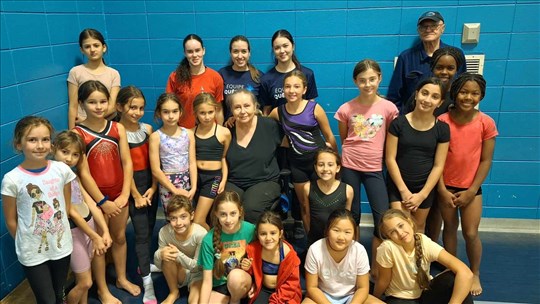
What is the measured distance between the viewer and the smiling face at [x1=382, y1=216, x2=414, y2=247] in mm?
2055

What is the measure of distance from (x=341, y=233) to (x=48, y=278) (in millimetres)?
1486

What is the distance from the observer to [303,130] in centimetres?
260

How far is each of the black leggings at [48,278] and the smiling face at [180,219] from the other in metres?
0.54

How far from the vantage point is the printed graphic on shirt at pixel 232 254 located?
2.29 metres

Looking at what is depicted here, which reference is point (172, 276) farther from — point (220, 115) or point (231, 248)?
point (220, 115)

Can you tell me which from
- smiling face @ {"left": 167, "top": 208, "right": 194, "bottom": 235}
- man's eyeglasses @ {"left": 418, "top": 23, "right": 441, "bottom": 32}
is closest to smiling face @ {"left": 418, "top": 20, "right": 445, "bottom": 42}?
man's eyeglasses @ {"left": 418, "top": 23, "right": 441, "bottom": 32}

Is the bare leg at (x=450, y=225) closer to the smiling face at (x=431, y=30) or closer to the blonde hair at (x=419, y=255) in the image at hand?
the blonde hair at (x=419, y=255)

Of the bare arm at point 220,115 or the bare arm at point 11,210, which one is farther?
the bare arm at point 220,115

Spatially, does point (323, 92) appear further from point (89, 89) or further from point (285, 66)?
point (89, 89)

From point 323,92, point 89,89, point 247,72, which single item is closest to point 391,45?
point 323,92

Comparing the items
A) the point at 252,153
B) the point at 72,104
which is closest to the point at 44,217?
the point at 72,104

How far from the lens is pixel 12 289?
2428mm

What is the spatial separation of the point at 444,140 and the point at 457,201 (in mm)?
385

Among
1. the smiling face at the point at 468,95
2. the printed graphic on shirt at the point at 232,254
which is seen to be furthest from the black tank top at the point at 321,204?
the smiling face at the point at 468,95
